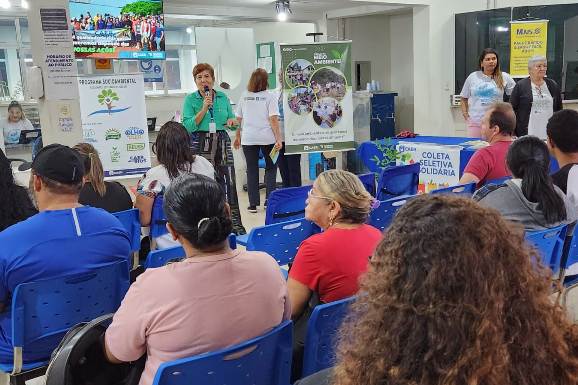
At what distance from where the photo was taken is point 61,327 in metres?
2.00

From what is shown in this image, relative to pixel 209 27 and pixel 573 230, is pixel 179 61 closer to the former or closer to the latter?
pixel 209 27

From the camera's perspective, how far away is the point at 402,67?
9.91 meters

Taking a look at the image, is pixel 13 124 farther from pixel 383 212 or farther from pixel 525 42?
pixel 525 42

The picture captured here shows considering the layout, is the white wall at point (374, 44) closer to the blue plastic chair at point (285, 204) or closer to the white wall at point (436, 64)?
the white wall at point (436, 64)

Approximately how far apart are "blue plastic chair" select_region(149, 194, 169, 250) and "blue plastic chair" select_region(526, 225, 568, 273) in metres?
1.83

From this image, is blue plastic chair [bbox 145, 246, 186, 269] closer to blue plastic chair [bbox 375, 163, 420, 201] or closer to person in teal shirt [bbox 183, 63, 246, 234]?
blue plastic chair [bbox 375, 163, 420, 201]

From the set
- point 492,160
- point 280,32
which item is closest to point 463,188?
point 492,160

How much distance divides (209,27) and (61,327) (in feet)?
28.4

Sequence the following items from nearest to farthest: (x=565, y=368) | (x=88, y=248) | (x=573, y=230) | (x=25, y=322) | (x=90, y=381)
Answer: (x=565, y=368)
(x=90, y=381)
(x=25, y=322)
(x=88, y=248)
(x=573, y=230)

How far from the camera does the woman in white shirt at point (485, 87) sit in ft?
18.3

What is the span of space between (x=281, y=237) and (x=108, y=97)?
3.03 meters

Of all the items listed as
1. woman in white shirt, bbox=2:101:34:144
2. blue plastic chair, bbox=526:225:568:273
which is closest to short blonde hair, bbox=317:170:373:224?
blue plastic chair, bbox=526:225:568:273

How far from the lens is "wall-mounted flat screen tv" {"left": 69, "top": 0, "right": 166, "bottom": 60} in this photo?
4.80 metres

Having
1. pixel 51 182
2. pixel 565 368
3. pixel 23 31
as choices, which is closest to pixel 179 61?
pixel 23 31
